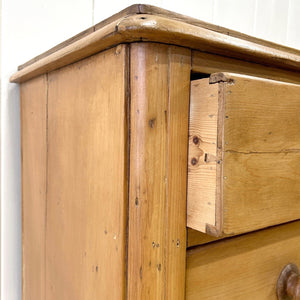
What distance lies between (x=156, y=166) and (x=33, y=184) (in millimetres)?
430

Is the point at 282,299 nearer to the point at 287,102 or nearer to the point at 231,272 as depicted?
the point at 231,272

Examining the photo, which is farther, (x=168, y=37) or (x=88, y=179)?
(x=88, y=179)

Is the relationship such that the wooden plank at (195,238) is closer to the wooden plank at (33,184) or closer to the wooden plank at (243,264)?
the wooden plank at (243,264)

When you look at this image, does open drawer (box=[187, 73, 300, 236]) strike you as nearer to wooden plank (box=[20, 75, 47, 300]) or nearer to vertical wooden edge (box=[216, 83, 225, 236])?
vertical wooden edge (box=[216, 83, 225, 236])

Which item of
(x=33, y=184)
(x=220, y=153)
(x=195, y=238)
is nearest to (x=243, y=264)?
(x=195, y=238)

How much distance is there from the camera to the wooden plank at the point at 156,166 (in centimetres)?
38

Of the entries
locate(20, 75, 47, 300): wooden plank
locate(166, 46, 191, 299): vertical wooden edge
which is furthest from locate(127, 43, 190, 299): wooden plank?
locate(20, 75, 47, 300): wooden plank

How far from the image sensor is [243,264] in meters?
0.48

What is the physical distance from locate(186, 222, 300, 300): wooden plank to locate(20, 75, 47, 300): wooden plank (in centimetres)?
35

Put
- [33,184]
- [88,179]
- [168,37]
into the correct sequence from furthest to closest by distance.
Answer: [33,184], [88,179], [168,37]

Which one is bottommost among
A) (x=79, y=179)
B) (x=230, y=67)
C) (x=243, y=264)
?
(x=243, y=264)

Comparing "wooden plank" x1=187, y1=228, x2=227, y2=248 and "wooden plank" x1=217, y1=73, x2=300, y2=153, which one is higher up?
"wooden plank" x1=217, y1=73, x2=300, y2=153

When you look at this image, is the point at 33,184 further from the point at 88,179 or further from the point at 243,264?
the point at 243,264

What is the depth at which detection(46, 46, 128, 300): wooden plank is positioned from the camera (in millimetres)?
407
